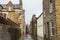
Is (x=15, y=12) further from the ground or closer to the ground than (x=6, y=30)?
further from the ground

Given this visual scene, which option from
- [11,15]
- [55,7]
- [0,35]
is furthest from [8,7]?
[0,35]

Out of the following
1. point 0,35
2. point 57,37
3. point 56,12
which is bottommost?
point 57,37

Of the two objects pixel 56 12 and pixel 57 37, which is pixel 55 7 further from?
pixel 57 37

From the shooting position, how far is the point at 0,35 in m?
11.5

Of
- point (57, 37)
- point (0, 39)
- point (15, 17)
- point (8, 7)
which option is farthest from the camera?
point (8, 7)

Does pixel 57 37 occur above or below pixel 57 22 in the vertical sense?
below

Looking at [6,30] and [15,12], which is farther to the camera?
[15,12]

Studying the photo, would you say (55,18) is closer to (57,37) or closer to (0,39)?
(57,37)

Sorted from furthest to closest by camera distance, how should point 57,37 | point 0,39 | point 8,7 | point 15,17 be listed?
point 8,7 → point 15,17 → point 57,37 → point 0,39

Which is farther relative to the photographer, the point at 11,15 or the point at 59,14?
the point at 11,15

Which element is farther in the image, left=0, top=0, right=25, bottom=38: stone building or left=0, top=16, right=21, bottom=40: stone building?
left=0, top=0, right=25, bottom=38: stone building

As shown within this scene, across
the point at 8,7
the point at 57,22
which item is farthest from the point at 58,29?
the point at 8,7

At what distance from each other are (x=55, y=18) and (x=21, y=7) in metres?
67.8

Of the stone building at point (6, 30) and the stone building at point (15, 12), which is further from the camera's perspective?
the stone building at point (15, 12)
